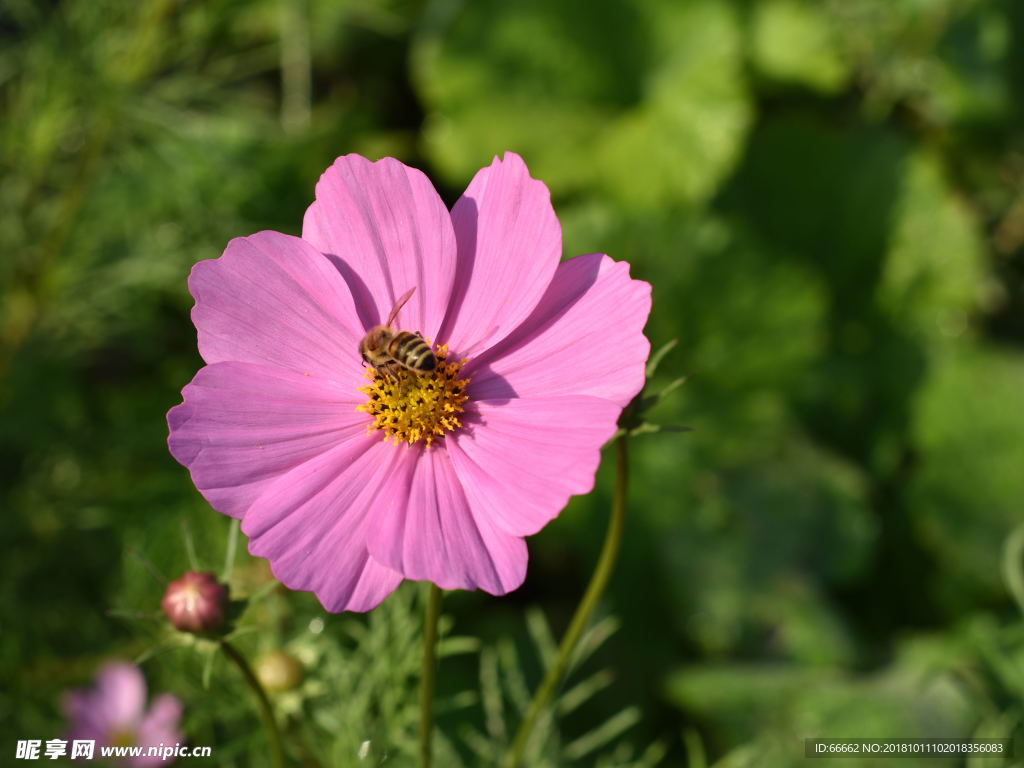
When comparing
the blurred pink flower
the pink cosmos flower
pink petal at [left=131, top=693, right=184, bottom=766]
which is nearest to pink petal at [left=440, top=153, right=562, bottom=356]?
the pink cosmos flower

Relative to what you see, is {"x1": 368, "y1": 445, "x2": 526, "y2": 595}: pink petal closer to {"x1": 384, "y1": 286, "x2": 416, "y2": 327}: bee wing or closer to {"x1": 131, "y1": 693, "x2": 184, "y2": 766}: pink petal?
{"x1": 384, "y1": 286, "x2": 416, "y2": 327}: bee wing

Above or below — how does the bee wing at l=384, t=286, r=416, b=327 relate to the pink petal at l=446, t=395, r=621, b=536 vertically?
above

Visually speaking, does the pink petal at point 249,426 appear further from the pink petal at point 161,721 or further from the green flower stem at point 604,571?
the pink petal at point 161,721

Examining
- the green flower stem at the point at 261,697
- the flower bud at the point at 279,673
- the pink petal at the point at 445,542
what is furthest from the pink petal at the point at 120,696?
the pink petal at the point at 445,542

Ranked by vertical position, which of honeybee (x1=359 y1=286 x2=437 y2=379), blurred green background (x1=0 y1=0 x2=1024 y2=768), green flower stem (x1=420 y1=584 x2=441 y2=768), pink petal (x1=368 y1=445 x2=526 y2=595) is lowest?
green flower stem (x1=420 y1=584 x2=441 y2=768)

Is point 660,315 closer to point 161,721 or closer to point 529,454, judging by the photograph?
point 161,721

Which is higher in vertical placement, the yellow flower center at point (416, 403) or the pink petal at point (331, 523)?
the yellow flower center at point (416, 403)

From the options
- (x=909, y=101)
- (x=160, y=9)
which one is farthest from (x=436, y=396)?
(x=909, y=101)

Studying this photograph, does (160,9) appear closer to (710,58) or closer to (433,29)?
(433,29)
